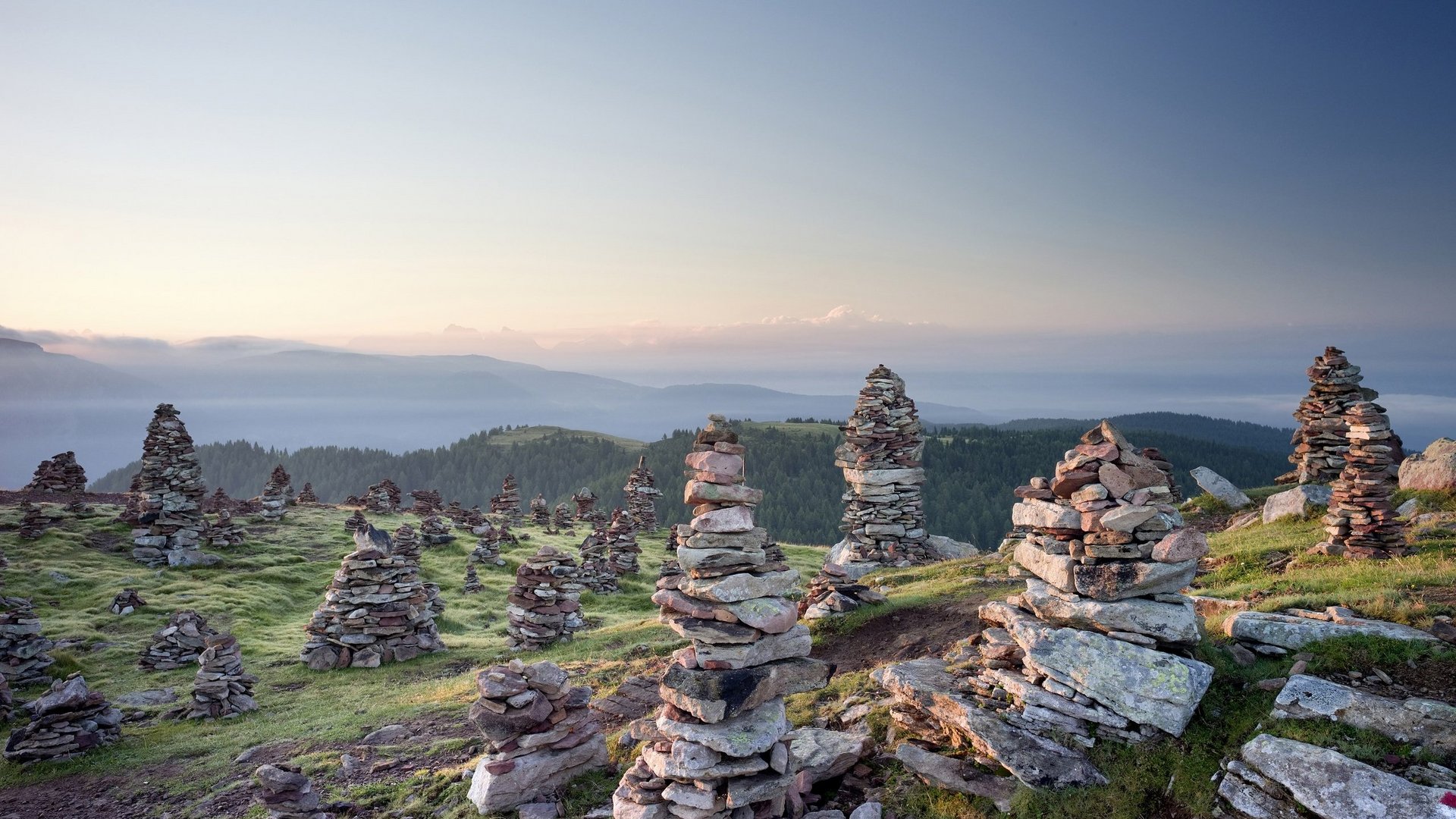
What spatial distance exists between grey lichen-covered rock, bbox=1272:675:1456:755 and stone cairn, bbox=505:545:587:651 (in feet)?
69.3

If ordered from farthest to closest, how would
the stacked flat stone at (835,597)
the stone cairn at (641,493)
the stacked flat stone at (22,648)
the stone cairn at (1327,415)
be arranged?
1. the stone cairn at (641,493)
2. the stone cairn at (1327,415)
3. the stacked flat stone at (22,648)
4. the stacked flat stone at (835,597)

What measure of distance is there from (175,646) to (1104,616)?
29.7 meters

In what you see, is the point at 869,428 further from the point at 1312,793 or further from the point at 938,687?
the point at 1312,793

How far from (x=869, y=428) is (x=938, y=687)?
20.3 meters

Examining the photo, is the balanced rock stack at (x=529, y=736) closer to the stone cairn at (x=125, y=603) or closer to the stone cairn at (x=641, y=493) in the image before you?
the stone cairn at (x=125, y=603)

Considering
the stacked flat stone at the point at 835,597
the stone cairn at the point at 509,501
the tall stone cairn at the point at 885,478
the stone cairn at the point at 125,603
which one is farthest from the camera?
the stone cairn at the point at 509,501

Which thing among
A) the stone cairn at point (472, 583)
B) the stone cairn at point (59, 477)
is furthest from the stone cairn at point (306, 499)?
the stone cairn at point (472, 583)

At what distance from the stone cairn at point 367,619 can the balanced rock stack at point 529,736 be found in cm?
1446

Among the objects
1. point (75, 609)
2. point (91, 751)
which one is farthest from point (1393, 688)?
point (75, 609)

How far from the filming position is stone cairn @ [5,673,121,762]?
52.5 ft

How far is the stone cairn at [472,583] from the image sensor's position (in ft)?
124

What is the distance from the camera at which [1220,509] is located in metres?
28.8

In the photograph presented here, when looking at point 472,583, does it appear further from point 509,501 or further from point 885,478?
point 509,501

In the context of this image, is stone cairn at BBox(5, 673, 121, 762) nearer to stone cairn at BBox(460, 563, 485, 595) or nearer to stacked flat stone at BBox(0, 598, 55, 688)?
stacked flat stone at BBox(0, 598, 55, 688)
